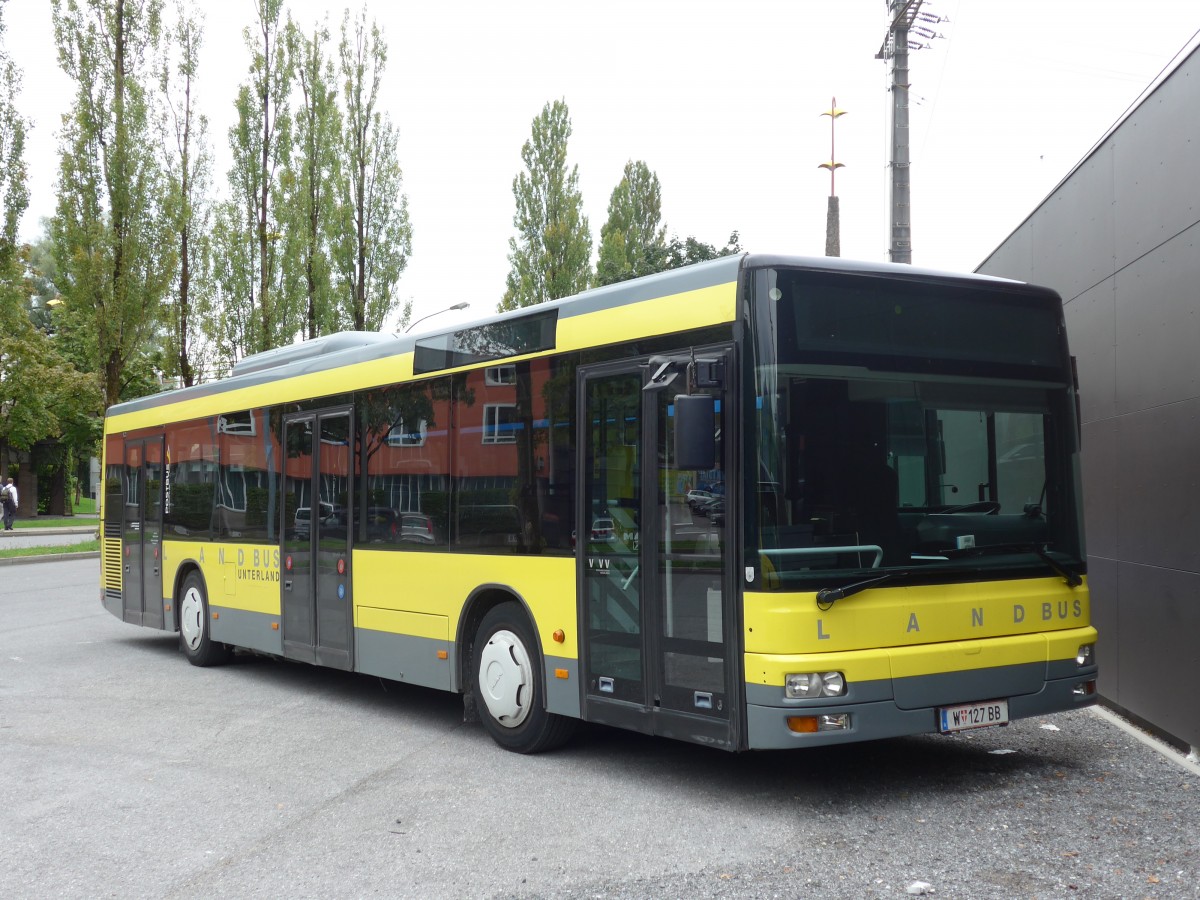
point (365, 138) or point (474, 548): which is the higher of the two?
point (365, 138)

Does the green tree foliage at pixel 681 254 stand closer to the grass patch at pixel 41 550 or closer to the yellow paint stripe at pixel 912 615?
the grass patch at pixel 41 550

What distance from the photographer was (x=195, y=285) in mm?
31938

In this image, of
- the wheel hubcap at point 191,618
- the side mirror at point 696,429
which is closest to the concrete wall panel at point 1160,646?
the side mirror at point 696,429

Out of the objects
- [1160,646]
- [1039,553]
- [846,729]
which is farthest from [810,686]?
[1160,646]

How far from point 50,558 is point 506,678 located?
2497 centimetres

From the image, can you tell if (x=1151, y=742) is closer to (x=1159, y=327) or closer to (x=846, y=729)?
(x=1159, y=327)

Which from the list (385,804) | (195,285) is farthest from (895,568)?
(195,285)

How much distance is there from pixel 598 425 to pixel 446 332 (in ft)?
7.22

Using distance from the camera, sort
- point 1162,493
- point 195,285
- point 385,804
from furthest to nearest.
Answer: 1. point 195,285
2. point 1162,493
3. point 385,804

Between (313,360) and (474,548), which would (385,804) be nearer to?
(474,548)

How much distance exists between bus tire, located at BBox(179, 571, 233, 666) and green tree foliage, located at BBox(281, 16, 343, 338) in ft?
64.0

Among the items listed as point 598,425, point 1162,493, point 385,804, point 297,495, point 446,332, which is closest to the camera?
point 385,804

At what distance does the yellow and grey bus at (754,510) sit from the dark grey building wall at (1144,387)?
137 cm

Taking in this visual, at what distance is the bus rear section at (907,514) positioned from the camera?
6.47 meters
